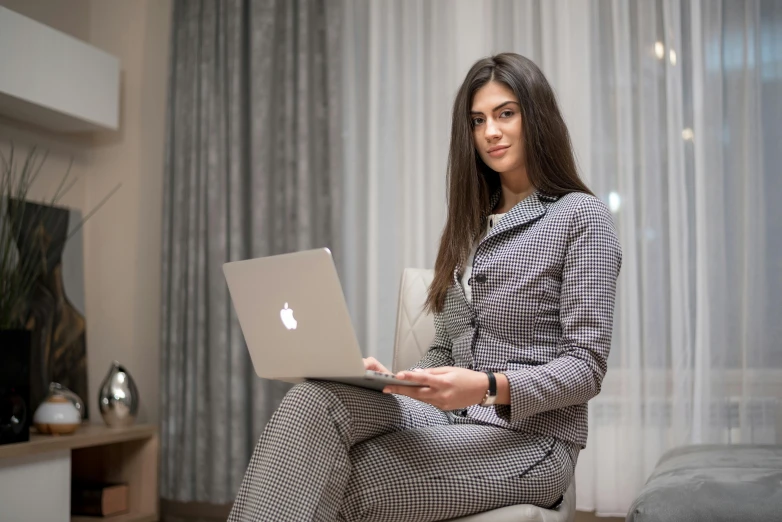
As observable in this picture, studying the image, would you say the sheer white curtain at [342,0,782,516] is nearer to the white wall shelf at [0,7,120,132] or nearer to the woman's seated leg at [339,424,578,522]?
the woman's seated leg at [339,424,578,522]

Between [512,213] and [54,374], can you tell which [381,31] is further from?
[54,374]

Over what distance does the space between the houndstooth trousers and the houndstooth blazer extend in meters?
0.06

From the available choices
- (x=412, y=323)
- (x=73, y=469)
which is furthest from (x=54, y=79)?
(x=412, y=323)

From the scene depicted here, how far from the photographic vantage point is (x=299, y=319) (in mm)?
1265

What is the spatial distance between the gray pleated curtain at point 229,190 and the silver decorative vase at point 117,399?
0.19m

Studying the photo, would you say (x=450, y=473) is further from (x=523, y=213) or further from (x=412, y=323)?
(x=412, y=323)

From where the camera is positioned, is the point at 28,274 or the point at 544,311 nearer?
the point at 544,311

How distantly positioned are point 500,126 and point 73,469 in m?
2.36

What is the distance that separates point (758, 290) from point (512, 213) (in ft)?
3.82

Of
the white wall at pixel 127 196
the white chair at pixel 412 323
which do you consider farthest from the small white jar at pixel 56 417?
the white chair at pixel 412 323

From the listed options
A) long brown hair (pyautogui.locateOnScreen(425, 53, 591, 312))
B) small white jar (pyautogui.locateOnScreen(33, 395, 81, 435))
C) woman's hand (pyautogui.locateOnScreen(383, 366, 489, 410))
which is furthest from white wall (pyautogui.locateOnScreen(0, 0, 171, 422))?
woman's hand (pyautogui.locateOnScreen(383, 366, 489, 410))

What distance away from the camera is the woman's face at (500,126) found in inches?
67.6

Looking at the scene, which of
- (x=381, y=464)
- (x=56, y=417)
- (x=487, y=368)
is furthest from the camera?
(x=56, y=417)

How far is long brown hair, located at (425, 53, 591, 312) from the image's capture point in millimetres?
1691
